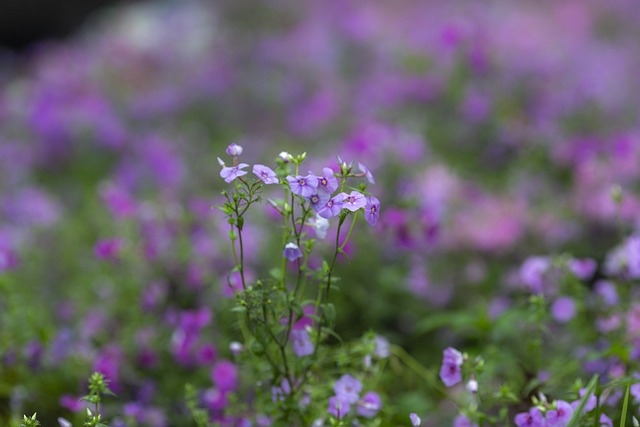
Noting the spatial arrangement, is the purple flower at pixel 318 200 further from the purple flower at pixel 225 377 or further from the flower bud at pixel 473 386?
the purple flower at pixel 225 377

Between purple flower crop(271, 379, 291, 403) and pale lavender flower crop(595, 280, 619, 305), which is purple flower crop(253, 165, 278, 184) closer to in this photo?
purple flower crop(271, 379, 291, 403)

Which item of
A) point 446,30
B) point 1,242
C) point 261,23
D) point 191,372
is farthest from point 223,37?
point 191,372

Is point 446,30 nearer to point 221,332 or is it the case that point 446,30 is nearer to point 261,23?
point 221,332

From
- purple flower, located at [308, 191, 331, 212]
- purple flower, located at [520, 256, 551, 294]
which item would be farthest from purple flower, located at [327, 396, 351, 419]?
purple flower, located at [520, 256, 551, 294]

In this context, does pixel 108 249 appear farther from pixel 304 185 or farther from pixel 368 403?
pixel 304 185

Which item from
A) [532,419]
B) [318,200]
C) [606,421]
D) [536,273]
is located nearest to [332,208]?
[318,200]

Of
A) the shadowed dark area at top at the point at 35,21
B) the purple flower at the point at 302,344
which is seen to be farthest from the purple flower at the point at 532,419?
the shadowed dark area at top at the point at 35,21
